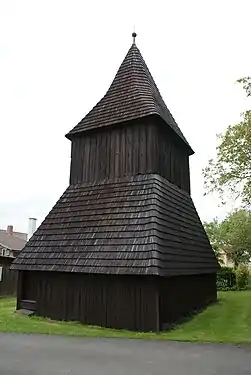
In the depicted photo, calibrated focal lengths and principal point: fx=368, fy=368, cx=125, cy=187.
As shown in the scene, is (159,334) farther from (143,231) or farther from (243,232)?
(243,232)

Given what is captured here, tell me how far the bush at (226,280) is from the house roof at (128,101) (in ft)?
41.0

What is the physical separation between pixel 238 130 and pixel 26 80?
8080 millimetres

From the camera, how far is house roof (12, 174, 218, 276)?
10570mm

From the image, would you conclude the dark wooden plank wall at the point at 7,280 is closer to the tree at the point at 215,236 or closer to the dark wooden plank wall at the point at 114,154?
the dark wooden plank wall at the point at 114,154

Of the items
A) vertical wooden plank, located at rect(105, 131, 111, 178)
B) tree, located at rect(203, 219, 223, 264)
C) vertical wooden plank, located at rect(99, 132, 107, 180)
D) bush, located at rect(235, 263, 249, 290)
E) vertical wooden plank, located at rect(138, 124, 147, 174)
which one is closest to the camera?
vertical wooden plank, located at rect(138, 124, 147, 174)

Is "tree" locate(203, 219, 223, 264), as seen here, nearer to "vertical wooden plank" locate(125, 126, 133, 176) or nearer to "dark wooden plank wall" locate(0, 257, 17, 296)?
"dark wooden plank wall" locate(0, 257, 17, 296)

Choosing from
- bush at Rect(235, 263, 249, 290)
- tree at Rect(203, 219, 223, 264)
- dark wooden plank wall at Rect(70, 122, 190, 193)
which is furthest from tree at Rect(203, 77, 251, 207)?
tree at Rect(203, 219, 223, 264)

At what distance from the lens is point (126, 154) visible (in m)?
13.6

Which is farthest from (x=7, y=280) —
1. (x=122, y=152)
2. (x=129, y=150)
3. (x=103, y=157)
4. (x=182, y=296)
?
(x=182, y=296)

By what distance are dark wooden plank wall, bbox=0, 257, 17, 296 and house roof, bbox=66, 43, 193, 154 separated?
12611 millimetres

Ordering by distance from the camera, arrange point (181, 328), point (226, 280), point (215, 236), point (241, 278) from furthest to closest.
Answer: point (215, 236) < point (226, 280) < point (241, 278) < point (181, 328)

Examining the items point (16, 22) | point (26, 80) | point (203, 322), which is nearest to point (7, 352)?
point (203, 322)

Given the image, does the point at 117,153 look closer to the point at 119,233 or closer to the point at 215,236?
the point at 119,233

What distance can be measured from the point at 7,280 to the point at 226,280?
1493 cm
